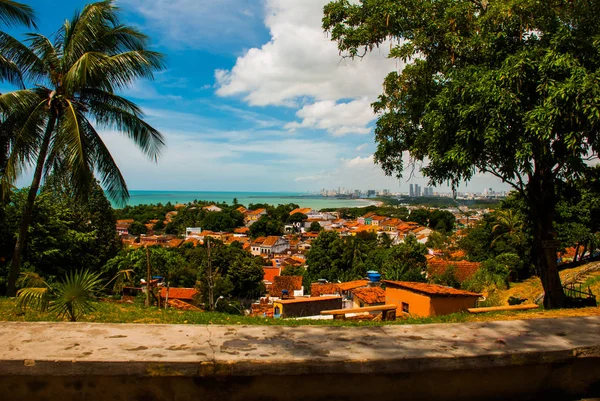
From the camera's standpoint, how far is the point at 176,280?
32.6m

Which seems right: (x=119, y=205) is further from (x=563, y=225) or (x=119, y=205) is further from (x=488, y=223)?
(x=488, y=223)

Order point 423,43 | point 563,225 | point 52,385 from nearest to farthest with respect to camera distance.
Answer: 1. point 52,385
2. point 423,43
3. point 563,225

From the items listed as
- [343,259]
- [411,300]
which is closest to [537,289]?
[411,300]

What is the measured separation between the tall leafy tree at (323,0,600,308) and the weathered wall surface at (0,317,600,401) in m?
3.71

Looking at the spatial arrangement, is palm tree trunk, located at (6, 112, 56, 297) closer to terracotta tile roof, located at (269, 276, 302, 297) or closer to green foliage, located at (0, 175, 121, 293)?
green foliage, located at (0, 175, 121, 293)

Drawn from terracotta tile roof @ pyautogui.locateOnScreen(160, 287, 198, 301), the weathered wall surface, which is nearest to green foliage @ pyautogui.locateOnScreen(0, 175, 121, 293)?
terracotta tile roof @ pyautogui.locateOnScreen(160, 287, 198, 301)

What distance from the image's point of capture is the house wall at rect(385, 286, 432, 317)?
1257 centimetres

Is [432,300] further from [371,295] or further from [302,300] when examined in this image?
[371,295]

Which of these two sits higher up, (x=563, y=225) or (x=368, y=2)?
(x=368, y=2)

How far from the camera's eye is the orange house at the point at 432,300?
12.4 meters

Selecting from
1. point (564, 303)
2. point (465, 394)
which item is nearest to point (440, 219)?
point (564, 303)

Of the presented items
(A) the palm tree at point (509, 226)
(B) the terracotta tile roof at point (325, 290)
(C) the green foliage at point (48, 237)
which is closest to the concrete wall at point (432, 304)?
(B) the terracotta tile roof at point (325, 290)

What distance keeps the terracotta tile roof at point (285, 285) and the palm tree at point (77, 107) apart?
64.9 ft

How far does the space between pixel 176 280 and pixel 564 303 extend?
3030 centimetres
